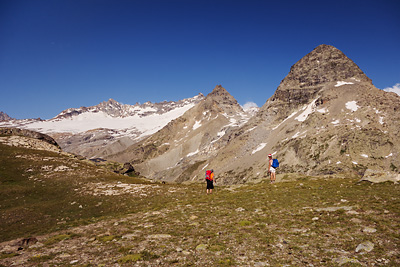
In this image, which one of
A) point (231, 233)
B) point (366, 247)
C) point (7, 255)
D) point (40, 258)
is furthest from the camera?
point (231, 233)

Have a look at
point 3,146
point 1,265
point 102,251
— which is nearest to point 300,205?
point 102,251

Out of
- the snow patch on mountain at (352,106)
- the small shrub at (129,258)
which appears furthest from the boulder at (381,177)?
the snow patch on mountain at (352,106)

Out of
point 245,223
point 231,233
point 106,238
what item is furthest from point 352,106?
Answer: point 106,238

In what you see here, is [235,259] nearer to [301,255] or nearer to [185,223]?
[301,255]

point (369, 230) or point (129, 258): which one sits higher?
point (369, 230)

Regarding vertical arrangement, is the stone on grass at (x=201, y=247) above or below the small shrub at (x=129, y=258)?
below

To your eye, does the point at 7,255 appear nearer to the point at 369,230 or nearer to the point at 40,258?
the point at 40,258

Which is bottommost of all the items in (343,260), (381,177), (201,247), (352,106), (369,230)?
(201,247)

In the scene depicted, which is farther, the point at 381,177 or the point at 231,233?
the point at 381,177

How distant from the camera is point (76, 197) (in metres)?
32.2

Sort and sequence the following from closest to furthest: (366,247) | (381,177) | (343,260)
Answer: (343,260) < (366,247) < (381,177)

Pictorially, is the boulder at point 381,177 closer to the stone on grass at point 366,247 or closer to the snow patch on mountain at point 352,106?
the stone on grass at point 366,247

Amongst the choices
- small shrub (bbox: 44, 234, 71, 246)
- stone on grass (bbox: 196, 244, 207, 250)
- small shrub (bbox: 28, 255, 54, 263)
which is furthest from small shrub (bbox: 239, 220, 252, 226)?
small shrub (bbox: 44, 234, 71, 246)

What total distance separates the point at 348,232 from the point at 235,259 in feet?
22.6
